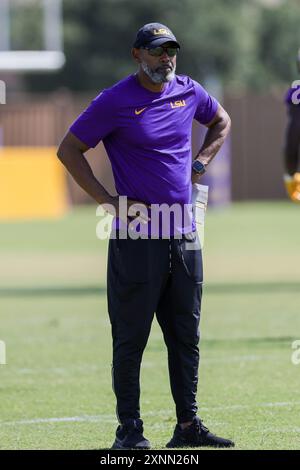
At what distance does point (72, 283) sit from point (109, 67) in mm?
37639

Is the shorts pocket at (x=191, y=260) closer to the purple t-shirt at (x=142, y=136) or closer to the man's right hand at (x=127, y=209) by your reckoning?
the purple t-shirt at (x=142, y=136)

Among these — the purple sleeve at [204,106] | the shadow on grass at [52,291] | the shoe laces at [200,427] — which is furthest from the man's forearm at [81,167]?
the shadow on grass at [52,291]

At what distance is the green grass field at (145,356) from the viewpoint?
26.6 feet

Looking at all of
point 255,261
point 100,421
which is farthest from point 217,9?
point 100,421

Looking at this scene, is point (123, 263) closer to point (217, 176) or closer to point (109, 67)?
point (217, 176)

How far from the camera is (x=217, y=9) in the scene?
57.4 meters

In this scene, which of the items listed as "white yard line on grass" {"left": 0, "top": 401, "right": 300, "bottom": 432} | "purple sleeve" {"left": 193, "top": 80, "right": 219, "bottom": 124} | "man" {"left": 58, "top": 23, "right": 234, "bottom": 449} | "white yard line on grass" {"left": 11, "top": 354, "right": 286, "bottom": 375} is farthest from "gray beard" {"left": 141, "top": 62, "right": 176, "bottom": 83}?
"white yard line on grass" {"left": 11, "top": 354, "right": 286, "bottom": 375}

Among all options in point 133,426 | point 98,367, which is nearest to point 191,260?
point 133,426

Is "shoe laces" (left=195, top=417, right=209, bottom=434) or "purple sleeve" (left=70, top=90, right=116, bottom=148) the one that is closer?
"purple sleeve" (left=70, top=90, right=116, bottom=148)

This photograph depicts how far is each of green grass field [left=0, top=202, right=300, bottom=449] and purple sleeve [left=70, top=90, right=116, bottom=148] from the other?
1.86 metres

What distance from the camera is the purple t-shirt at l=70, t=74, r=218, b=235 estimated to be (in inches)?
289

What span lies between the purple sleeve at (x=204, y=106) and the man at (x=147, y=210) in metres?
0.07

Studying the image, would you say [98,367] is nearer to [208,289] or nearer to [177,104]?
[177,104]

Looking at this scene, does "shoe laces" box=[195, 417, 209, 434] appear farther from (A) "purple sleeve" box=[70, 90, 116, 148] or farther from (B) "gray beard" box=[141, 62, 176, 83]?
(B) "gray beard" box=[141, 62, 176, 83]
